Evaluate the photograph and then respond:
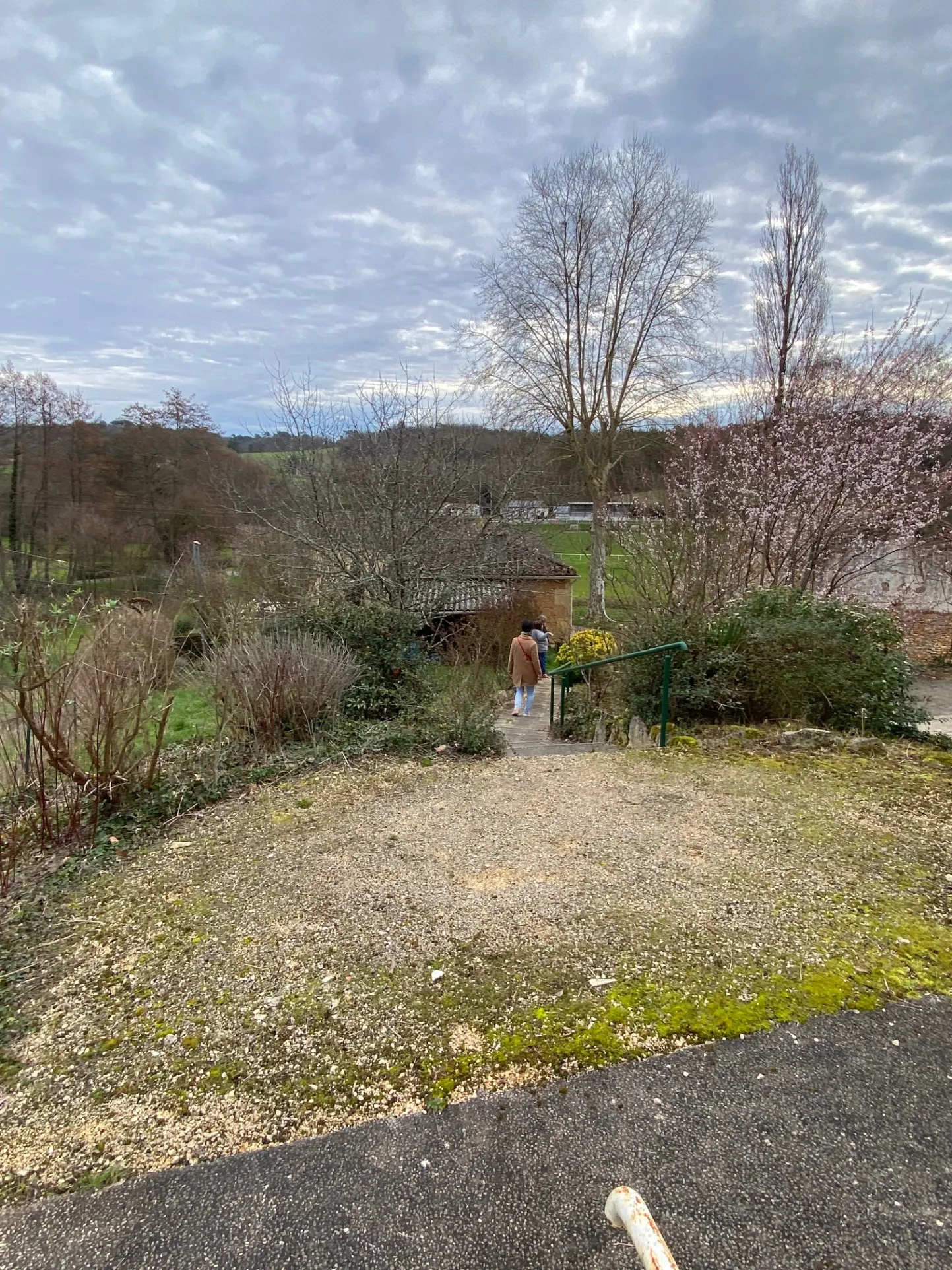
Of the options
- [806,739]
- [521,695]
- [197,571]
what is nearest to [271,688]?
[806,739]

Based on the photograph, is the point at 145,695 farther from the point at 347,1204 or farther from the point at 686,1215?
the point at 686,1215

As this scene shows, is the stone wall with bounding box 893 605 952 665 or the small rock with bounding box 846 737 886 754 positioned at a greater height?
the small rock with bounding box 846 737 886 754

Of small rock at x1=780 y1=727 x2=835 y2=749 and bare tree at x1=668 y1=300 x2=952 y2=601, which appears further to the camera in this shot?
bare tree at x1=668 y1=300 x2=952 y2=601

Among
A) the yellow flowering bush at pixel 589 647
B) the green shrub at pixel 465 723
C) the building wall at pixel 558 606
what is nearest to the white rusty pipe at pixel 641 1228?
the green shrub at pixel 465 723

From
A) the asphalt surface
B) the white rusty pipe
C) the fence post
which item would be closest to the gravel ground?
the asphalt surface

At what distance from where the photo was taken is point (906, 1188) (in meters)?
1.60

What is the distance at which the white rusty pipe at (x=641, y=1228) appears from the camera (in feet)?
3.66

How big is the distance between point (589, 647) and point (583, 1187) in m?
12.0

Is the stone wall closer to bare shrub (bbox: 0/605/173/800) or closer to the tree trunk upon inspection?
the tree trunk

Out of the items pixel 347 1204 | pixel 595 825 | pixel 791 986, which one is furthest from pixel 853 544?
pixel 347 1204

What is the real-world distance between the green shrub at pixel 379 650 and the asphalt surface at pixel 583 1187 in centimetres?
486

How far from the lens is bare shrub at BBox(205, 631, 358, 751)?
17.9ft

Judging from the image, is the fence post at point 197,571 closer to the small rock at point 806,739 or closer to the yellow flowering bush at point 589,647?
the yellow flowering bush at point 589,647

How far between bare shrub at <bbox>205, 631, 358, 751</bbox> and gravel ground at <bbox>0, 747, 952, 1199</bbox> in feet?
4.16
